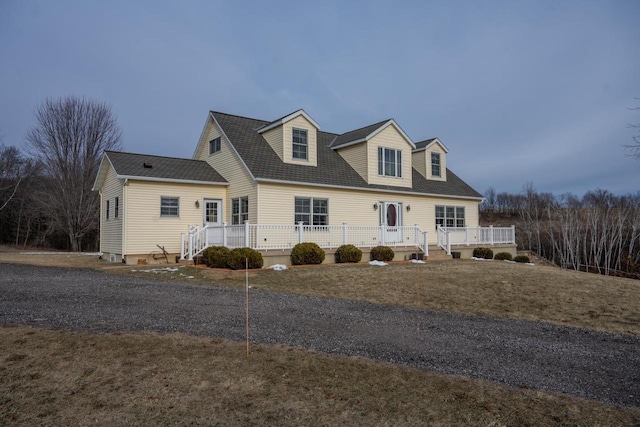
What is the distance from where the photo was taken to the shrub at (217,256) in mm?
14406

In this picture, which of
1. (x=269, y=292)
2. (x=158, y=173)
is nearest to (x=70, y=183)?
(x=158, y=173)

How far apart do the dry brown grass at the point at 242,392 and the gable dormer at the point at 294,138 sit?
14065 mm

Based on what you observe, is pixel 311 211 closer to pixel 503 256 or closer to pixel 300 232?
pixel 300 232

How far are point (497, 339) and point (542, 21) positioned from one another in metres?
12.5

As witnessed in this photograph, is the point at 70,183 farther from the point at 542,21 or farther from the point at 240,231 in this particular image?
the point at 542,21

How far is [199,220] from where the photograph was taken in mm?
18109

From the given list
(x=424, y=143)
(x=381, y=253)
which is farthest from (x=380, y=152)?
(x=381, y=253)

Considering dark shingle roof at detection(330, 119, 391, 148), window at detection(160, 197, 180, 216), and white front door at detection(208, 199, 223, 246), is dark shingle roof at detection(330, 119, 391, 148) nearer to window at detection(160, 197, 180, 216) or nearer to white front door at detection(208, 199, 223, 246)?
white front door at detection(208, 199, 223, 246)

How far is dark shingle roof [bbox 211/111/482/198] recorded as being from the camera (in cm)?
1744

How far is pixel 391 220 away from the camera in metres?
21.2

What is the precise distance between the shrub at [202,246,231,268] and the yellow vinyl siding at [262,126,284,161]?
18.4ft

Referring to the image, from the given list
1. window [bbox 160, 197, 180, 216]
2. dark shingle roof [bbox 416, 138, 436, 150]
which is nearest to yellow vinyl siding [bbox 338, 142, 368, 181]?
dark shingle roof [bbox 416, 138, 436, 150]

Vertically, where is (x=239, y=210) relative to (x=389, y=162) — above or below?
below

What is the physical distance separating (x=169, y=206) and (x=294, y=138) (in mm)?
6299
